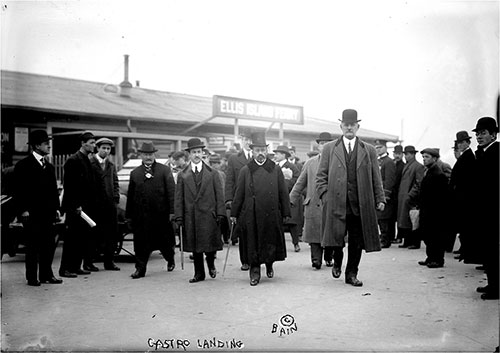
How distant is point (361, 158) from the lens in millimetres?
6898

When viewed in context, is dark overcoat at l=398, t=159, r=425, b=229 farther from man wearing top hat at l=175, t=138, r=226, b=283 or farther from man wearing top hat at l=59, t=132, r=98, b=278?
man wearing top hat at l=59, t=132, r=98, b=278

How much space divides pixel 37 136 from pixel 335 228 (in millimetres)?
3957

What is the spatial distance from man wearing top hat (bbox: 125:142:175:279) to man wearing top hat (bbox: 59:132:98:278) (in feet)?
2.05

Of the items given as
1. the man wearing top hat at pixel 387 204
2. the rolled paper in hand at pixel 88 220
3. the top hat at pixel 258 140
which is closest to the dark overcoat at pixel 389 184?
the man wearing top hat at pixel 387 204

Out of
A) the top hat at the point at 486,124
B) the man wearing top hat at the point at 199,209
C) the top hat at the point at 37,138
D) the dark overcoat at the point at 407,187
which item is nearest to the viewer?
Result: the top hat at the point at 486,124

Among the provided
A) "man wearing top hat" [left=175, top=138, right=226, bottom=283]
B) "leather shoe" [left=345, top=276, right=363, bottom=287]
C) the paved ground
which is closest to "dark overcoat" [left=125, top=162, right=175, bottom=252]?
"man wearing top hat" [left=175, top=138, right=226, bottom=283]

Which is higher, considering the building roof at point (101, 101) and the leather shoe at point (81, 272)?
the building roof at point (101, 101)

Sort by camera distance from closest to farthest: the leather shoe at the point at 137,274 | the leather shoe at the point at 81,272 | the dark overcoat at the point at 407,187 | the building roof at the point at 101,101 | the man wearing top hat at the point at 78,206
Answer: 1. the leather shoe at the point at 137,274
2. the man wearing top hat at the point at 78,206
3. the leather shoe at the point at 81,272
4. the dark overcoat at the point at 407,187
5. the building roof at the point at 101,101

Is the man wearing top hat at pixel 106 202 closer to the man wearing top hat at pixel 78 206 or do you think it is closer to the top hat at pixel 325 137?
the man wearing top hat at pixel 78 206

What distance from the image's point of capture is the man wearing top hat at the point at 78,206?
7863 millimetres

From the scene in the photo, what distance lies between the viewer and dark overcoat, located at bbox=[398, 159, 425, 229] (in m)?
10.6

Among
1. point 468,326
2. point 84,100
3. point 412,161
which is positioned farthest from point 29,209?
point 84,100

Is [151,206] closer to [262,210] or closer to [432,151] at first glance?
[262,210]

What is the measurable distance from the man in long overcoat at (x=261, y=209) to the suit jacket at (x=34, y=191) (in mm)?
2395
